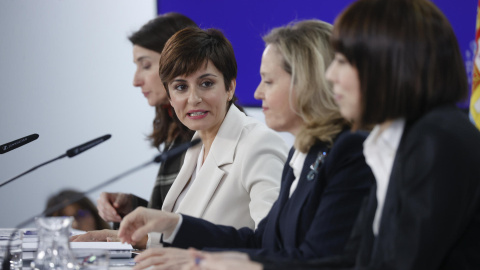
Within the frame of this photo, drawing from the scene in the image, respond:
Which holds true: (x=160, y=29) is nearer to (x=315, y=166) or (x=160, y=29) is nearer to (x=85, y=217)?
(x=85, y=217)

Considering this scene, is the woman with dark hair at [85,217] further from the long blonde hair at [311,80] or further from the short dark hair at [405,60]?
the short dark hair at [405,60]

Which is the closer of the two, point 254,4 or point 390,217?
point 390,217

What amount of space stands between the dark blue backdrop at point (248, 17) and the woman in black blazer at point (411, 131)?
2859 millimetres

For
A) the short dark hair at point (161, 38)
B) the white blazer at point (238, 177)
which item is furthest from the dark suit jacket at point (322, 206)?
the short dark hair at point (161, 38)

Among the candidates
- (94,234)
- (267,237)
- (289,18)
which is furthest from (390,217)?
(289,18)

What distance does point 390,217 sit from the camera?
1.19 m

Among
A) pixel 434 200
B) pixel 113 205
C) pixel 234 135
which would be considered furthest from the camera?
pixel 113 205

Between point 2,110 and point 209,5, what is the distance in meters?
1.55

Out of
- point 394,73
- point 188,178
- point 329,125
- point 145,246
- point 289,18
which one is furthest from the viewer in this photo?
point 289,18

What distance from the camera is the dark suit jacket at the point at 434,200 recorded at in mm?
1105

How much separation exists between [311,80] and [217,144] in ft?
2.54

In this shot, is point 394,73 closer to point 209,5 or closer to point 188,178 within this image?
point 188,178

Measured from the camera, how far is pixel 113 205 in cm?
274

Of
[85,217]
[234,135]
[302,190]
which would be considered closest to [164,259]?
[302,190]
